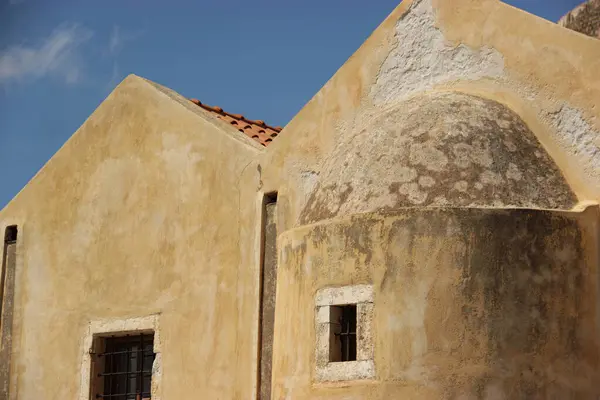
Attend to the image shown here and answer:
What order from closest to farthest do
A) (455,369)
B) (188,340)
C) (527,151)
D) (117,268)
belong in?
1. (455,369)
2. (527,151)
3. (188,340)
4. (117,268)

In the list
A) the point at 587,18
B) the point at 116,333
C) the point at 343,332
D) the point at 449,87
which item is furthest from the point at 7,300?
the point at 587,18

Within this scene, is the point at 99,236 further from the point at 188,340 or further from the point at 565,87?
the point at 565,87

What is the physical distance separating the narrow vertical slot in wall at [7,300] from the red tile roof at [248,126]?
255 centimetres

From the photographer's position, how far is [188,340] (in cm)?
1249

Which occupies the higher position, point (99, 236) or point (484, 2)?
point (484, 2)

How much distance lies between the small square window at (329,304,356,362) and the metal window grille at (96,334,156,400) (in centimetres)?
300

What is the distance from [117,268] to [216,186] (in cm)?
147

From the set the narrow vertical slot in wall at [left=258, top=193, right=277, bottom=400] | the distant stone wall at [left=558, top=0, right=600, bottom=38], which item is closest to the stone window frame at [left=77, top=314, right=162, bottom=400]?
the narrow vertical slot in wall at [left=258, top=193, right=277, bottom=400]

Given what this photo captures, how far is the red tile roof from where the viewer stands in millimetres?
13570

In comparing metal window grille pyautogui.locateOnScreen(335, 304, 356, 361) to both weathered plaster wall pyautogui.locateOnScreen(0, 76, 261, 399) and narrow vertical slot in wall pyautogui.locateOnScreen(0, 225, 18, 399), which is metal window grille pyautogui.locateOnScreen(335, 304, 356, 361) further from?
narrow vertical slot in wall pyautogui.locateOnScreen(0, 225, 18, 399)

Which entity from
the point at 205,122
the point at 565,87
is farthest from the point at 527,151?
the point at 205,122

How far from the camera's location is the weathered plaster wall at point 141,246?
1237 centimetres

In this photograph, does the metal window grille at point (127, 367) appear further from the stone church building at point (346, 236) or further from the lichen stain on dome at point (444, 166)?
the lichen stain on dome at point (444, 166)

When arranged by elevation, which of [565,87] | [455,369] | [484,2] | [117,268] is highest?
[484,2]
